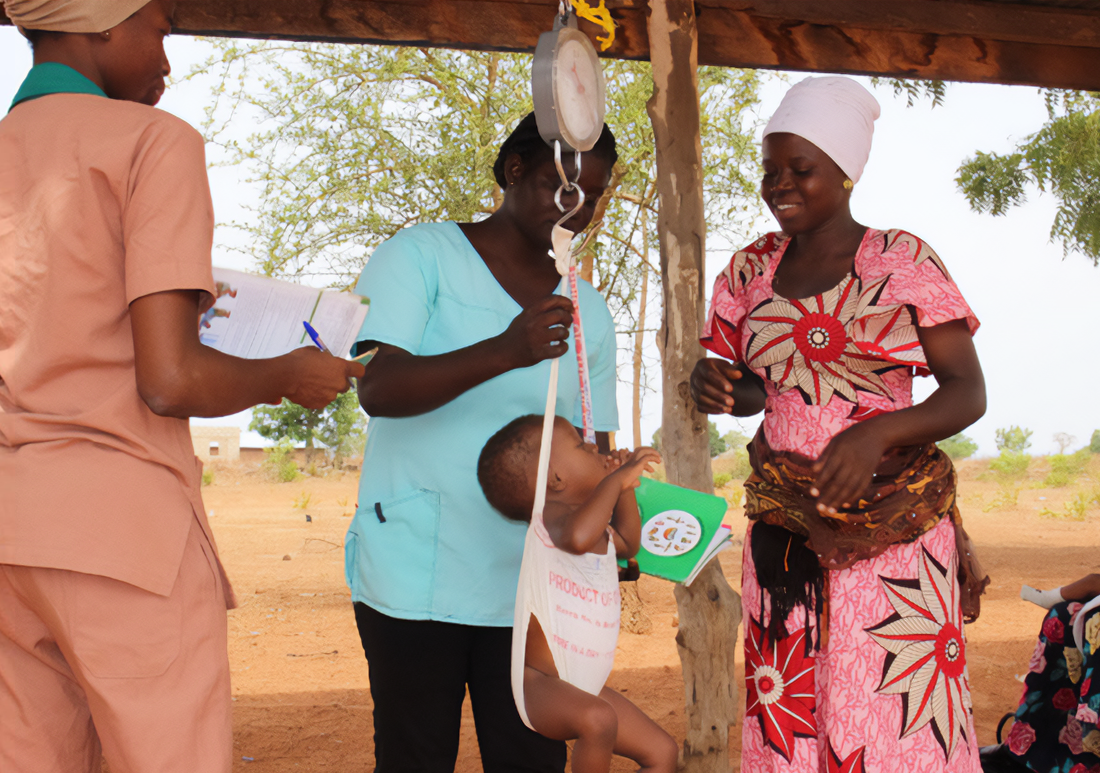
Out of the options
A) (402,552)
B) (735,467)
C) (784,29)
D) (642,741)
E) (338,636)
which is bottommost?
(338,636)

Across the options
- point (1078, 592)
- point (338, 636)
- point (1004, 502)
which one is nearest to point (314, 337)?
point (1078, 592)

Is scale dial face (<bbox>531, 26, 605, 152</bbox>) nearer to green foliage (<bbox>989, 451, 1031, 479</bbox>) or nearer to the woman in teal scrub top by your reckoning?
the woman in teal scrub top

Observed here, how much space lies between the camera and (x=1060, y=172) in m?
10.6

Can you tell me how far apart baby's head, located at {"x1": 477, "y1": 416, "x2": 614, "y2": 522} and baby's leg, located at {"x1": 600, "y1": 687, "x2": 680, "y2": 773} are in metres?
0.46

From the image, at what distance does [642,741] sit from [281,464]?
61.1 ft

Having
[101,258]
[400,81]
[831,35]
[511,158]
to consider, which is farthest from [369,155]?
[101,258]

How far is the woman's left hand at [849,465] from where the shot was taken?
1.94m

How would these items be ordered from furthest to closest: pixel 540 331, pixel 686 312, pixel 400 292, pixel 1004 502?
pixel 1004 502 → pixel 686 312 → pixel 400 292 → pixel 540 331

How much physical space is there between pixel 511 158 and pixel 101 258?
1.09 meters

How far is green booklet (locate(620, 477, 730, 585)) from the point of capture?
216 centimetres

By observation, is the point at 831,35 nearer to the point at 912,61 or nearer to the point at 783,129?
the point at 912,61

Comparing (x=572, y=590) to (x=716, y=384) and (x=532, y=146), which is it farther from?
(x=532, y=146)

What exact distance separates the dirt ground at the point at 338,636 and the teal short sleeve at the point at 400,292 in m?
3.09

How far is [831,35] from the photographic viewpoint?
15.4 feet
